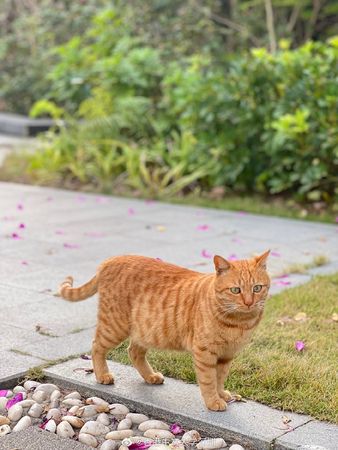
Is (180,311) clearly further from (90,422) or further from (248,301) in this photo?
(90,422)

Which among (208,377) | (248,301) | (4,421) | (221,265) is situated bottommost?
(4,421)

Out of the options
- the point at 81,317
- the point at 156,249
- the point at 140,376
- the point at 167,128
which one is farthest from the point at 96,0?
the point at 140,376

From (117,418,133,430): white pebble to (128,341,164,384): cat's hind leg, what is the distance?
356 mm

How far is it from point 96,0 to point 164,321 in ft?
45.4

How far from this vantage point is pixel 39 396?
3.73 meters

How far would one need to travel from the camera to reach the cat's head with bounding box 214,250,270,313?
3441 mm

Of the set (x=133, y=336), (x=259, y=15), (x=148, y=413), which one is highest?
(x=259, y=15)

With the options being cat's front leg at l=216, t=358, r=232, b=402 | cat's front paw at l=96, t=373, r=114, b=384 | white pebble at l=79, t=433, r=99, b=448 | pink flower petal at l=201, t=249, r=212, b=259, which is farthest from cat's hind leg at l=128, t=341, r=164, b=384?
pink flower petal at l=201, t=249, r=212, b=259

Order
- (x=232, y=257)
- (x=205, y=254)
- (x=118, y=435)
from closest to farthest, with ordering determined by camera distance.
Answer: (x=118, y=435)
(x=232, y=257)
(x=205, y=254)

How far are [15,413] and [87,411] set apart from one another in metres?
0.30

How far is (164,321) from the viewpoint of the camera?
144 inches

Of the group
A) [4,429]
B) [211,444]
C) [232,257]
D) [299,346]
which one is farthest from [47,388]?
[232,257]

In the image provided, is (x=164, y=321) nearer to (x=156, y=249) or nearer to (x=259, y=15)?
(x=156, y=249)

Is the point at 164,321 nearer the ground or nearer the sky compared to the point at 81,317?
nearer the sky
